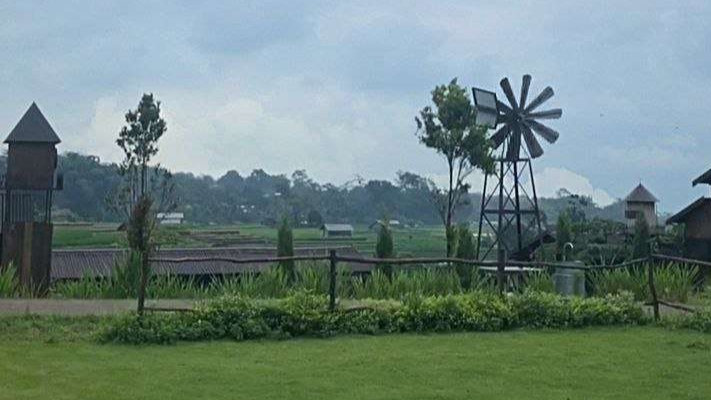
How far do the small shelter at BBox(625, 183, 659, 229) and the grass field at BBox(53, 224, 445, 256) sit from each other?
17.8 ft

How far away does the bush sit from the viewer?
878cm

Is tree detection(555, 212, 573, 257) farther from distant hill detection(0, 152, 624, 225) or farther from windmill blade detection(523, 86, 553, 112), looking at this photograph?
distant hill detection(0, 152, 624, 225)

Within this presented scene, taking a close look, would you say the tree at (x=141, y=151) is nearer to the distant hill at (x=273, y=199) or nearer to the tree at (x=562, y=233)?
the distant hill at (x=273, y=199)

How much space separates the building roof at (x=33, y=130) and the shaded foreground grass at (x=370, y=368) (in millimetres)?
9638

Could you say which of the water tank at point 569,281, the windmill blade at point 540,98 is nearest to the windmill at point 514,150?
the windmill blade at point 540,98

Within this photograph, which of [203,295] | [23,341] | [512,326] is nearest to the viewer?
[23,341]

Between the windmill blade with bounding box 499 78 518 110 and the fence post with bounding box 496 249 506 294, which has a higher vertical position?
the windmill blade with bounding box 499 78 518 110

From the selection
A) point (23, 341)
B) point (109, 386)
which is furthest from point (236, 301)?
point (109, 386)

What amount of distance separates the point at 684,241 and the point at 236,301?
14.3 m

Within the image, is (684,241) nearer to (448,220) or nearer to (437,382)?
(448,220)

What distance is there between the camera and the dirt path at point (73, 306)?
10.1 metres

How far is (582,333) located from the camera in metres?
9.83

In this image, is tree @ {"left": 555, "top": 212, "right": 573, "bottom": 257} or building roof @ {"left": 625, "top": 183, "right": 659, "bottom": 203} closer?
tree @ {"left": 555, "top": 212, "right": 573, "bottom": 257}

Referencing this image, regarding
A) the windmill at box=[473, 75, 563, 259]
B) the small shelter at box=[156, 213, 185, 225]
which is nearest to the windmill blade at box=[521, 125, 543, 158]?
the windmill at box=[473, 75, 563, 259]
